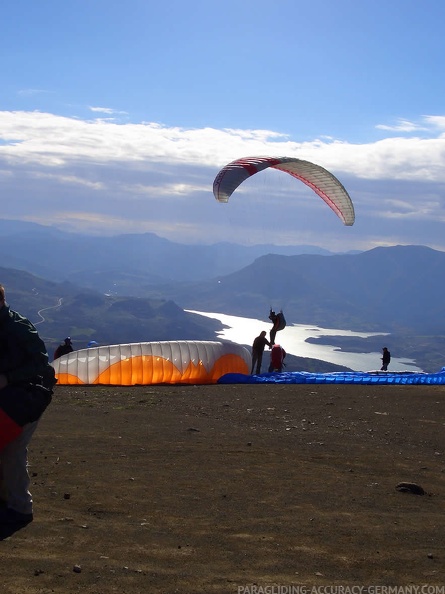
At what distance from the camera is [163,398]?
18.9 meters

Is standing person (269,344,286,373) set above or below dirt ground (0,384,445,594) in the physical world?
above

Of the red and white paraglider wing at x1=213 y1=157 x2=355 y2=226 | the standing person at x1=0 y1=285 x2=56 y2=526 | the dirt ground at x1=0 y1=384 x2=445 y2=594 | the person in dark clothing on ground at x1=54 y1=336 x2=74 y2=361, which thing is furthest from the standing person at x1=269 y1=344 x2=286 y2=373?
the standing person at x1=0 y1=285 x2=56 y2=526

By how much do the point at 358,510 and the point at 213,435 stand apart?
16.1 feet

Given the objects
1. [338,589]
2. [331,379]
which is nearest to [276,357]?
[331,379]

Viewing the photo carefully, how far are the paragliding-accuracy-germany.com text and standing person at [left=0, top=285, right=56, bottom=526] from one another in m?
2.57

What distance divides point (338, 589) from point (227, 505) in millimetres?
2439

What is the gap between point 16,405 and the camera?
742 centimetres

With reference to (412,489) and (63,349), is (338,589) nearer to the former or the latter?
(412,489)

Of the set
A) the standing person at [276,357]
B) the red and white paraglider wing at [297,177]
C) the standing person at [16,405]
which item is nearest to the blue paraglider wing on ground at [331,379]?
the standing person at [276,357]

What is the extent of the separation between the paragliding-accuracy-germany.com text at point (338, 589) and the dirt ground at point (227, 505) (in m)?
0.02

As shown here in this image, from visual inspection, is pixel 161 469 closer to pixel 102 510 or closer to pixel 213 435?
pixel 102 510

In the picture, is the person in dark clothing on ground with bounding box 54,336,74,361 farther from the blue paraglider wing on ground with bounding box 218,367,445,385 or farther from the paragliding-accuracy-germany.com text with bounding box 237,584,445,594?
the paragliding-accuracy-germany.com text with bounding box 237,584,445,594

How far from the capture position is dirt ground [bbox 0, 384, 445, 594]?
6.48m

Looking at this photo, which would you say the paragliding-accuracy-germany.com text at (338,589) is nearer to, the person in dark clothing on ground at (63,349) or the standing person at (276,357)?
the standing person at (276,357)
